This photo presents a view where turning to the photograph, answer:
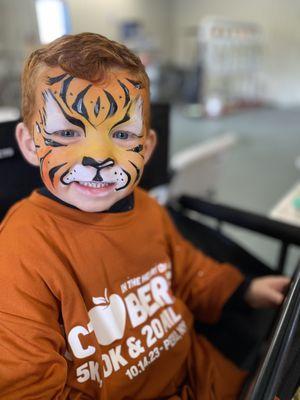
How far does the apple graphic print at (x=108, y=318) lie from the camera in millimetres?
517

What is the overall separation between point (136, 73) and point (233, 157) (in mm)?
2833

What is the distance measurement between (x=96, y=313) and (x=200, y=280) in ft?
0.86

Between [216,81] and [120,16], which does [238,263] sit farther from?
[120,16]

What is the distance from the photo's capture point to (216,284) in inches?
27.6

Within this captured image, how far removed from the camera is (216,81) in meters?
6.07

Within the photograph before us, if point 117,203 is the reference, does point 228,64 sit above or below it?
below

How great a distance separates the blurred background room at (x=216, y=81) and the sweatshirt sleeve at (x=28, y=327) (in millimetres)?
309

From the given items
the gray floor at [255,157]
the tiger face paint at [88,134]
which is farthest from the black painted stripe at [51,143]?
the gray floor at [255,157]

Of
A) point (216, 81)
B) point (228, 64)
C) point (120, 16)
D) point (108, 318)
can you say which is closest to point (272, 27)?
point (216, 81)

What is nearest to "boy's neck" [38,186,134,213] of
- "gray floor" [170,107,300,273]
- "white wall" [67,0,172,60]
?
"gray floor" [170,107,300,273]

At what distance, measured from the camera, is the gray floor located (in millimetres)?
2146

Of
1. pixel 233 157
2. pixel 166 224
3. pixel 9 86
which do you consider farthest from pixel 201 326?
pixel 9 86

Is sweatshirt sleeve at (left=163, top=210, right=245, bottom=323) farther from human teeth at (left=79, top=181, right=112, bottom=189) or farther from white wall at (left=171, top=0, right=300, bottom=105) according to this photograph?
white wall at (left=171, top=0, right=300, bottom=105)

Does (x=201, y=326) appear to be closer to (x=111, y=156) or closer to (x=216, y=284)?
(x=216, y=284)
